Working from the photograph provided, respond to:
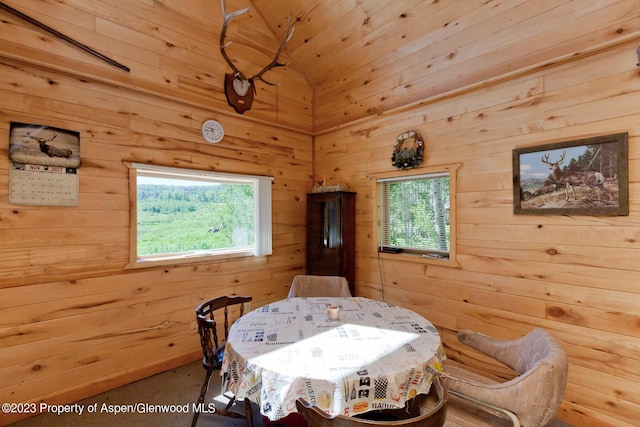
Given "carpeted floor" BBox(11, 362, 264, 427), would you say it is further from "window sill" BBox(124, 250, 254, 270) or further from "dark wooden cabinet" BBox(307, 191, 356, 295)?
"dark wooden cabinet" BBox(307, 191, 356, 295)

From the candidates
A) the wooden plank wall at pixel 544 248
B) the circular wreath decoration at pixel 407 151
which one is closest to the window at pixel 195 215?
the circular wreath decoration at pixel 407 151

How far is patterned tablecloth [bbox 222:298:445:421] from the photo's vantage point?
1255mm

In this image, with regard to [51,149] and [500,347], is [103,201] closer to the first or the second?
[51,149]

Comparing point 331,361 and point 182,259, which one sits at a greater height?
point 182,259

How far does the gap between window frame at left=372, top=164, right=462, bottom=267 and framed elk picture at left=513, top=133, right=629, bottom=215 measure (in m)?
0.49

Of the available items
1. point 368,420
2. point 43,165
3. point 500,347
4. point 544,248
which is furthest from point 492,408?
point 43,165

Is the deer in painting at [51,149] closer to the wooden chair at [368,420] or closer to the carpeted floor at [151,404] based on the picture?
the carpeted floor at [151,404]

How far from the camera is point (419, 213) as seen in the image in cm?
310

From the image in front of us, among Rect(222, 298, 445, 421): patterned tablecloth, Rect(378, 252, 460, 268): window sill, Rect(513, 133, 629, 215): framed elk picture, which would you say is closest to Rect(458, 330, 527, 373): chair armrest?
Rect(222, 298, 445, 421): patterned tablecloth

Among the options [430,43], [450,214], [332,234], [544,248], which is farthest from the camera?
[332,234]

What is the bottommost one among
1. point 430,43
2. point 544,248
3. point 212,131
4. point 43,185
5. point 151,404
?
point 151,404

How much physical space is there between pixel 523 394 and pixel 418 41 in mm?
2942

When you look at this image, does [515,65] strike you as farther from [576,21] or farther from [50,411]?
[50,411]

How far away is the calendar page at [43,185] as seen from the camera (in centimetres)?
218
